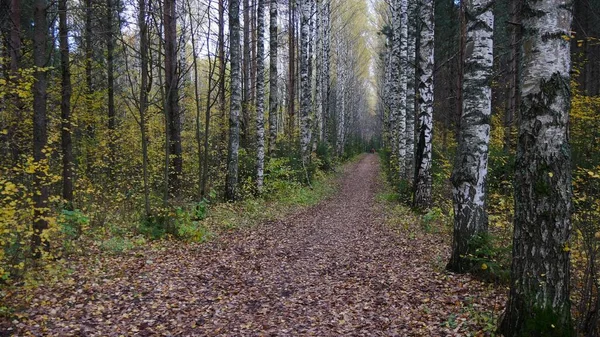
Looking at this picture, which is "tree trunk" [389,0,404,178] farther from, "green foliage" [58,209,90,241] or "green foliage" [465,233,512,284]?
"green foliage" [58,209,90,241]

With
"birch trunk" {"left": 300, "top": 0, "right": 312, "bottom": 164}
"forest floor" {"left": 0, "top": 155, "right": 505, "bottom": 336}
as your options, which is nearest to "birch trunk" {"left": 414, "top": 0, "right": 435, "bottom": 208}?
"forest floor" {"left": 0, "top": 155, "right": 505, "bottom": 336}

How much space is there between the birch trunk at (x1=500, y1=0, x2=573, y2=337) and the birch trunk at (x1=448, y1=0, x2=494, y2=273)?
2.51 m

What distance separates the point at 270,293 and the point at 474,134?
4.03m

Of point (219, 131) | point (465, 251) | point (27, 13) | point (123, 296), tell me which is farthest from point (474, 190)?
point (27, 13)

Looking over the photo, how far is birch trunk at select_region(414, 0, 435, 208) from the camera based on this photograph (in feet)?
35.6

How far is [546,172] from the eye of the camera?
3.39 m

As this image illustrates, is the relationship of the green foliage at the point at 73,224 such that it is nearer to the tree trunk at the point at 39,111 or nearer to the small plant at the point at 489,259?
the tree trunk at the point at 39,111

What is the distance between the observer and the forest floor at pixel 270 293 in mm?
4742

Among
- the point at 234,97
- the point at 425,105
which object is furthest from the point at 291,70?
the point at 425,105

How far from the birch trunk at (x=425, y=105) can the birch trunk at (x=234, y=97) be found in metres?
5.56

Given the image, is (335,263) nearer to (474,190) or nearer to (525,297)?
(474,190)

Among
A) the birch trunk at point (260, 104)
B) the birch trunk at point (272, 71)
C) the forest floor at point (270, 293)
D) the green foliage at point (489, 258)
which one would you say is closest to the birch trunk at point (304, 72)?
the birch trunk at point (272, 71)

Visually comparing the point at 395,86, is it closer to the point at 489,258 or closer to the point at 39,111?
the point at 489,258

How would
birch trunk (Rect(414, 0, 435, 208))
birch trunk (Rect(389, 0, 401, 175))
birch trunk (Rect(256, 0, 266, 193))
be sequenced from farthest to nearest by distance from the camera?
birch trunk (Rect(389, 0, 401, 175)) → birch trunk (Rect(256, 0, 266, 193)) → birch trunk (Rect(414, 0, 435, 208))
